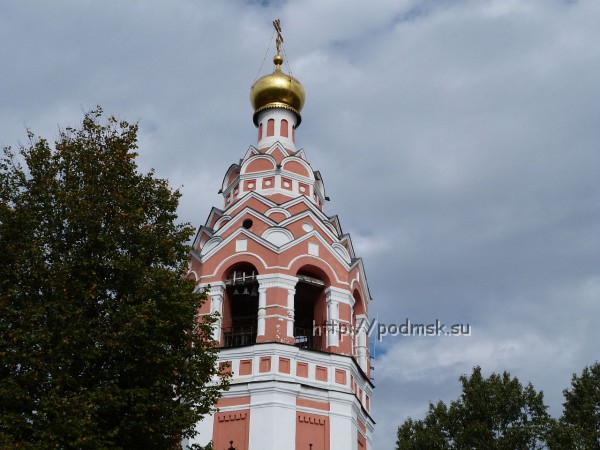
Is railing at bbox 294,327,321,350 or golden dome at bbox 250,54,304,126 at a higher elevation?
golden dome at bbox 250,54,304,126

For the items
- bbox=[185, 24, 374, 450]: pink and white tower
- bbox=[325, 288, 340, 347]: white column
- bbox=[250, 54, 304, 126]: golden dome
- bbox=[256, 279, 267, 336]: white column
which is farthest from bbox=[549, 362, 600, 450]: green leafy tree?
bbox=[250, 54, 304, 126]: golden dome

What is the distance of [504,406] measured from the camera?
831 inches

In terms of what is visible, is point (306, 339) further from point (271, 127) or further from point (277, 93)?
point (277, 93)

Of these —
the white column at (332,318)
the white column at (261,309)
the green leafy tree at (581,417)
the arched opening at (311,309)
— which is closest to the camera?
the white column at (261,309)

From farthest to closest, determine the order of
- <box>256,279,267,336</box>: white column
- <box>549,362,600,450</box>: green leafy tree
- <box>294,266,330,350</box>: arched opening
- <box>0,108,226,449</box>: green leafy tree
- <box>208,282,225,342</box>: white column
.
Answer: <box>549,362,600,450</box>: green leafy tree
<box>294,266,330,350</box>: arched opening
<box>208,282,225,342</box>: white column
<box>256,279,267,336</box>: white column
<box>0,108,226,449</box>: green leafy tree

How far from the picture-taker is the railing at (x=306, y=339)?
15.8 meters

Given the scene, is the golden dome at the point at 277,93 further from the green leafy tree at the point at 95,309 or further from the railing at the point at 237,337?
the green leafy tree at the point at 95,309

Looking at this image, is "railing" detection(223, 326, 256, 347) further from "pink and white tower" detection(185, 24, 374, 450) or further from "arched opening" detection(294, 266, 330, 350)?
"arched opening" detection(294, 266, 330, 350)

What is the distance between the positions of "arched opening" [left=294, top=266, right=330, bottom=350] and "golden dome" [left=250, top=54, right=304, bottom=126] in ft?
17.3

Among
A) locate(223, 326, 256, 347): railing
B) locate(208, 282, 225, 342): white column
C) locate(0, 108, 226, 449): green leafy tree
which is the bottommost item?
locate(0, 108, 226, 449): green leafy tree

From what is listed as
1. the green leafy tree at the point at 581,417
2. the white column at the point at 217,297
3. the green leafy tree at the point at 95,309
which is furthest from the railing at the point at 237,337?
the green leafy tree at the point at 581,417

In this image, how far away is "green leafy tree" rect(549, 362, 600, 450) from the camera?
18812 millimetres

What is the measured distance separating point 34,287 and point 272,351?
6.18 meters

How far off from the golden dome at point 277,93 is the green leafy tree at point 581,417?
10530 millimetres
